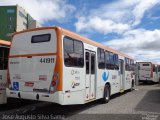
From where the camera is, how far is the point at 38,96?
404 inches

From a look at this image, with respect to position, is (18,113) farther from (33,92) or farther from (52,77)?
(52,77)

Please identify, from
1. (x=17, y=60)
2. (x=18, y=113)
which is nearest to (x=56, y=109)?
(x=18, y=113)

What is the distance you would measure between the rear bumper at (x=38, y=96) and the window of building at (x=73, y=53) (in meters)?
1.21

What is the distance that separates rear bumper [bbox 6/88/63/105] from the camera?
984cm

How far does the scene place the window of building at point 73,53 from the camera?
34.4 feet

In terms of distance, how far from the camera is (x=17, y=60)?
1112 cm

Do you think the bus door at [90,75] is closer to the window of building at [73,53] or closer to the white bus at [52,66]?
the white bus at [52,66]

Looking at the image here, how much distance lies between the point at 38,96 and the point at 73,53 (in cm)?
205

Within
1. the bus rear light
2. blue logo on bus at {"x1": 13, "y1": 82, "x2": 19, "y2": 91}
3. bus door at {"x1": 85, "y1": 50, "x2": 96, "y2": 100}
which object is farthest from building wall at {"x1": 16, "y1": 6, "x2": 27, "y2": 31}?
the bus rear light

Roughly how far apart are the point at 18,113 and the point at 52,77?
2549mm

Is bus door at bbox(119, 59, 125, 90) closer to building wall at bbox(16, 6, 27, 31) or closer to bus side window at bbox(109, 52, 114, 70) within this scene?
bus side window at bbox(109, 52, 114, 70)

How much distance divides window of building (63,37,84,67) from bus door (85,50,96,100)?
2.18 feet

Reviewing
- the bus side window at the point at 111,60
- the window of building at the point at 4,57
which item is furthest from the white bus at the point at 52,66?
the bus side window at the point at 111,60

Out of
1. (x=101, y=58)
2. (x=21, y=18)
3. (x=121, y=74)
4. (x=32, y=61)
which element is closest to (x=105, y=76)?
(x=101, y=58)
